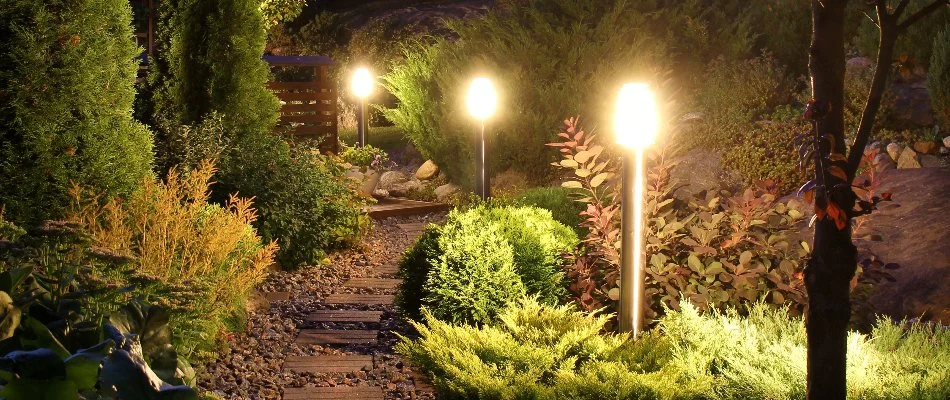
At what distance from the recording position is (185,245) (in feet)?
19.8

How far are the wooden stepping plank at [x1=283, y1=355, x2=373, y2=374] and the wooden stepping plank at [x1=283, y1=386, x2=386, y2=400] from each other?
1.07 ft

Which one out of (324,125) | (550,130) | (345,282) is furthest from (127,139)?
(324,125)

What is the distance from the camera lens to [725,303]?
19.2ft

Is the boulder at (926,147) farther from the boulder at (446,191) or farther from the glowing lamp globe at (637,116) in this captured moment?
the glowing lamp globe at (637,116)

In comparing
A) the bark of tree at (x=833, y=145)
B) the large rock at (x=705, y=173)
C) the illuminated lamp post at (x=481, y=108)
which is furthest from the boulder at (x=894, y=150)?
the bark of tree at (x=833, y=145)

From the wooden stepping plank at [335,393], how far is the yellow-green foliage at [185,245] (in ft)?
2.07

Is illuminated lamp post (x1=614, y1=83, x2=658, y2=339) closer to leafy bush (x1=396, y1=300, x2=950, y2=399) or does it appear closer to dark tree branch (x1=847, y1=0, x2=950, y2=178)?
leafy bush (x1=396, y1=300, x2=950, y2=399)

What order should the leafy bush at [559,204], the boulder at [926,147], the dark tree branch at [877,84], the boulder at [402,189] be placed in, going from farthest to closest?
the boulder at [402,189], the boulder at [926,147], the leafy bush at [559,204], the dark tree branch at [877,84]

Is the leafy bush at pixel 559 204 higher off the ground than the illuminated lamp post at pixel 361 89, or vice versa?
the illuminated lamp post at pixel 361 89

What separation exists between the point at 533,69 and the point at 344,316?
6.88 meters

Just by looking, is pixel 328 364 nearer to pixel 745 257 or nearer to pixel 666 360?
pixel 666 360

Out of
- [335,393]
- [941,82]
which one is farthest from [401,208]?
[335,393]

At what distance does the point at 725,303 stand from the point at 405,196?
8.12 metres

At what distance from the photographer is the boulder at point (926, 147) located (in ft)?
32.8
